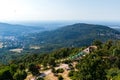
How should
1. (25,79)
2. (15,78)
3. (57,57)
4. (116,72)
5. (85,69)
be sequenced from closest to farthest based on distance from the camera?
1. (85,69)
2. (116,72)
3. (15,78)
4. (25,79)
5. (57,57)

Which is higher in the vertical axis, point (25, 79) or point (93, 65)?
point (93, 65)

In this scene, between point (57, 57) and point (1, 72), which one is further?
point (57, 57)

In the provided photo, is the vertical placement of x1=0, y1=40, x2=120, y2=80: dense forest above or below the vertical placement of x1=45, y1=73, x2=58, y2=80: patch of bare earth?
above

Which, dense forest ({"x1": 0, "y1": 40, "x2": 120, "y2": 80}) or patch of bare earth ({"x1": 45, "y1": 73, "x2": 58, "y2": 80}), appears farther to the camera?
patch of bare earth ({"x1": 45, "y1": 73, "x2": 58, "y2": 80})

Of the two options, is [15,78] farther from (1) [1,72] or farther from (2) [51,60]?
(2) [51,60]

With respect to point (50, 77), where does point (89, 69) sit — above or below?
above

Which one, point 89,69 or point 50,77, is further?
point 50,77

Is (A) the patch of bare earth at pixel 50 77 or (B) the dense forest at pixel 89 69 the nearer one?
(B) the dense forest at pixel 89 69

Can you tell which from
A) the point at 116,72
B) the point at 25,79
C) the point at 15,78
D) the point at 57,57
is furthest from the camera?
the point at 57,57

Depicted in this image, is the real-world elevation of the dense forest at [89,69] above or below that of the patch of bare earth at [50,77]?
above

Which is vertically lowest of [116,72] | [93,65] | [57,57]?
[57,57]

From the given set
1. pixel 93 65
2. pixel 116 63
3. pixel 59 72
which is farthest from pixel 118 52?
pixel 93 65
